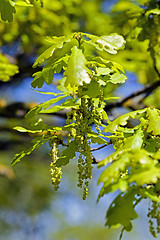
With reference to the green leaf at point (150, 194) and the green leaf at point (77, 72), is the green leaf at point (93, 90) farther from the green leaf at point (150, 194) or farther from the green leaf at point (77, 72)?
the green leaf at point (150, 194)

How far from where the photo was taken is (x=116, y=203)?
127 centimetres

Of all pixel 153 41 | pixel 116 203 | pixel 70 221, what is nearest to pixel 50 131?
pixel 116 203

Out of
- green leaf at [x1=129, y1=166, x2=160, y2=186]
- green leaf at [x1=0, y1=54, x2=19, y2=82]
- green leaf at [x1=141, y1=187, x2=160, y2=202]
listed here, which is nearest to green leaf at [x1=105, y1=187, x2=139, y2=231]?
green leaf at [x1=141, y1=187, x2=160, y2=202]

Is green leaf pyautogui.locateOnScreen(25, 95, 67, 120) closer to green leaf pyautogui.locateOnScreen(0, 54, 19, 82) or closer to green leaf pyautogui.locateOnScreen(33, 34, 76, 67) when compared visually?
green leaf pyautogui.locateOnScreen(33, 34, 76, 67)

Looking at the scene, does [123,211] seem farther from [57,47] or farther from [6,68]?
[6,68]

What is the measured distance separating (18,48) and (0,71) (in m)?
2.62

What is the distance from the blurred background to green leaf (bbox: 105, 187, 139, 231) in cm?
28

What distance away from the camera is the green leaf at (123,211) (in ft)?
3.84

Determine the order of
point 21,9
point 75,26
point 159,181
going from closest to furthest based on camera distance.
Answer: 1. point 159,181
2. point 21,9
3. point 75,26

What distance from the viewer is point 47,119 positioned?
7582mm

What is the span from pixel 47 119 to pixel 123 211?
644 centimetres

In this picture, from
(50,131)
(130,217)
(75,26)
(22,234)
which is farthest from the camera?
(22,234)

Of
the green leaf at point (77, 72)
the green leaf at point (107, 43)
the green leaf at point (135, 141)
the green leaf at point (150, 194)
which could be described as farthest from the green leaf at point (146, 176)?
the green leaf at point (107, 43)

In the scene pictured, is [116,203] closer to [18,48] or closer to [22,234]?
[18,48]
